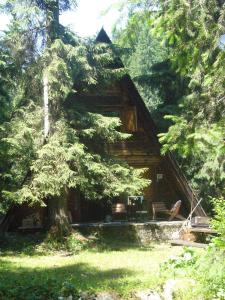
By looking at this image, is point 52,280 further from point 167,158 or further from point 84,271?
point 167,158

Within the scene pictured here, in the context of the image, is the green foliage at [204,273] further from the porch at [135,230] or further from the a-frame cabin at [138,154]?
the a-frame cabin at [138,154]

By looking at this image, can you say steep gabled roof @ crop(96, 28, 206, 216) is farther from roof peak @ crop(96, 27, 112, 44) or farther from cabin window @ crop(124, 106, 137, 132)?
cabin window @ crop(124, 106, 137, 132)

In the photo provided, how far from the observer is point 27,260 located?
11703 millimetres

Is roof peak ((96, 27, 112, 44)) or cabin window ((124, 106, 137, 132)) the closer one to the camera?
roof peak ((96, 27, 112, 44))

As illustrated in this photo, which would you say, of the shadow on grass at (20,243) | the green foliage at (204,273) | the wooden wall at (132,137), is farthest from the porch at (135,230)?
the green foliage at (204,273)

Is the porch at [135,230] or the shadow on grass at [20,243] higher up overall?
the porch at [135,230]

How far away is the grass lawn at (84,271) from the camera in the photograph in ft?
22.5

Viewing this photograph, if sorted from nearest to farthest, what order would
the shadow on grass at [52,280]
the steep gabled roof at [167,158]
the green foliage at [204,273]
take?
A: 1. the green foliage at [204,273]
2. the shadow on grass at [52,280]
3. the steep gabled roof at [167,158]

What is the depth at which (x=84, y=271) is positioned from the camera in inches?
393

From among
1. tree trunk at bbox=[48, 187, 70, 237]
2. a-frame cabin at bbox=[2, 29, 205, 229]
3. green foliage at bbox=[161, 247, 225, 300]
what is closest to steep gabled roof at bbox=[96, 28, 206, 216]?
a-frame cabin at bbox=[2, 29, 205, 229]

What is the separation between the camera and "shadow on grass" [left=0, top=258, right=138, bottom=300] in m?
6.61

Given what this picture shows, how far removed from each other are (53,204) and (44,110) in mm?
3202

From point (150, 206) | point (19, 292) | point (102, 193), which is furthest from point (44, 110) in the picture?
point (19, 292)

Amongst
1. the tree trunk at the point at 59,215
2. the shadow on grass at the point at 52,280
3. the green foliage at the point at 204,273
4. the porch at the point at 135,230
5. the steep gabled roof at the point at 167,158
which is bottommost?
the shadow on grass at the point at 52,280
